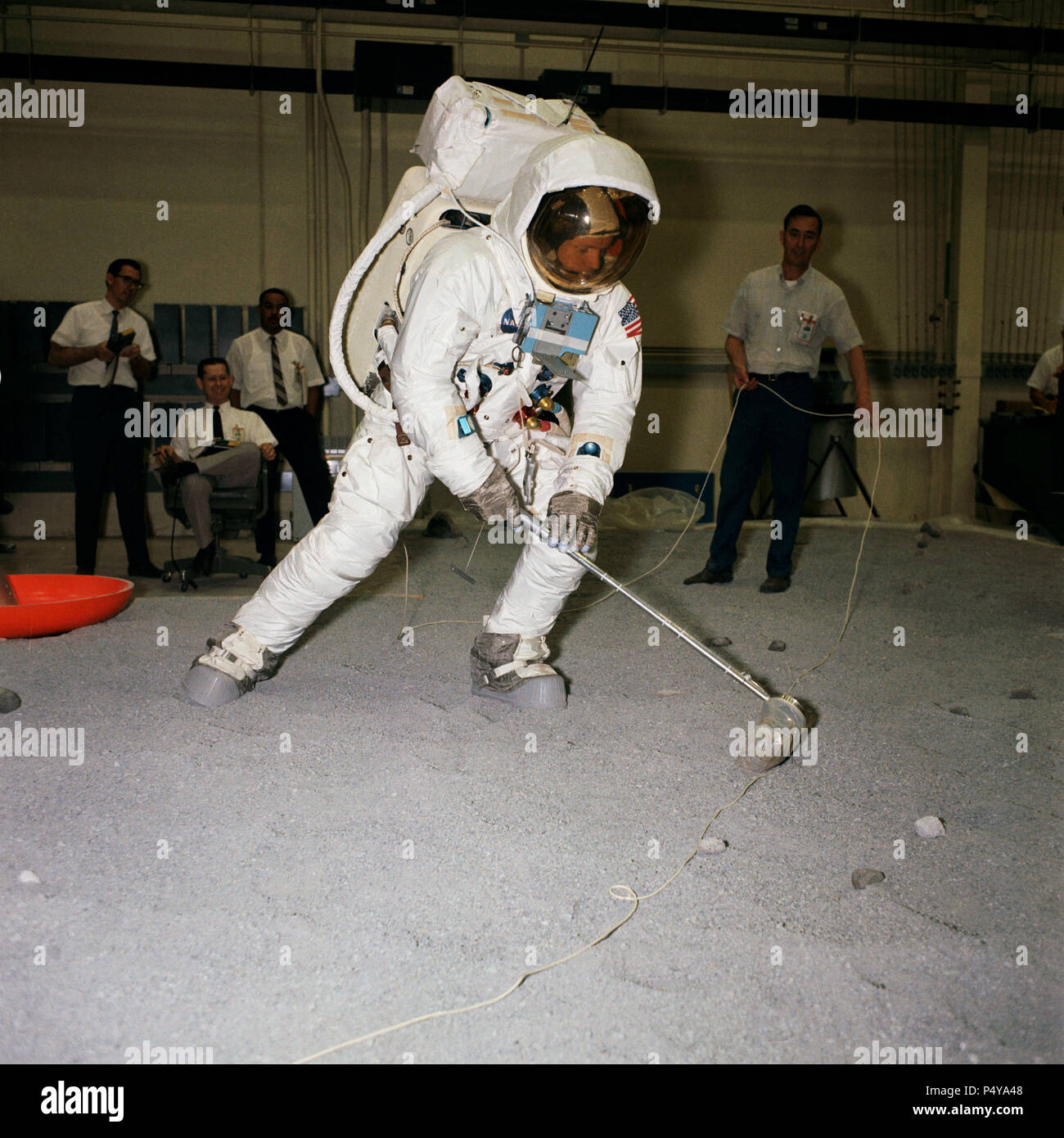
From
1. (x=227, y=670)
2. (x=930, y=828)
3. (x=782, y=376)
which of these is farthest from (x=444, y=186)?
(x=782, y=376)

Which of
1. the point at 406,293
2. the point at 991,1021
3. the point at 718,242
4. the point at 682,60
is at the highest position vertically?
A: the point at 682,60

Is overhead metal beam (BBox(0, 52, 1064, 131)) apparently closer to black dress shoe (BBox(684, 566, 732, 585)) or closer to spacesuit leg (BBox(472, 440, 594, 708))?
black dress shoe (BBox(684, 566, 732, 585))

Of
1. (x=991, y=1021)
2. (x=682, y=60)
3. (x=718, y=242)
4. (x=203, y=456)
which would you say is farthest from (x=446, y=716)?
(x=682, y=60)

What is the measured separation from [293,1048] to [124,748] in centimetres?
139

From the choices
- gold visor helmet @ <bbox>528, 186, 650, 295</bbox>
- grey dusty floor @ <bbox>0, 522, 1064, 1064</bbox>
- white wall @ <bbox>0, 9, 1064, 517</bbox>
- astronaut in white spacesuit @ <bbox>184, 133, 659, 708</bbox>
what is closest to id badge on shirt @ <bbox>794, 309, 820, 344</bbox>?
grey dusty floor @ <bbox>0, 522, 1064, 1064</bbox>

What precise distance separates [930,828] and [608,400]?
141 centimetres

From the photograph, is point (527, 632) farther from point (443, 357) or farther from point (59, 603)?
point (59, 603)

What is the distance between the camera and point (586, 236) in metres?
2.41

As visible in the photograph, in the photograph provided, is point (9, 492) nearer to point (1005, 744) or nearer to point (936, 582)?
point (936, 582)

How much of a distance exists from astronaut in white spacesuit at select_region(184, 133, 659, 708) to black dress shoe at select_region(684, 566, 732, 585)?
1.84 metres

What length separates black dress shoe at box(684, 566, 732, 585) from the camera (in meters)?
4.76

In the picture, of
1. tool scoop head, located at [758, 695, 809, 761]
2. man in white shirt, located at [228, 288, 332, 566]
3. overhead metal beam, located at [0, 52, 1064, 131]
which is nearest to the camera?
tool scoop head, located at [758, 695, 809, 761]

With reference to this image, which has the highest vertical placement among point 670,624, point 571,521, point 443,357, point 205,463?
→ point 443,357

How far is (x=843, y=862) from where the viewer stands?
76.7 inches
